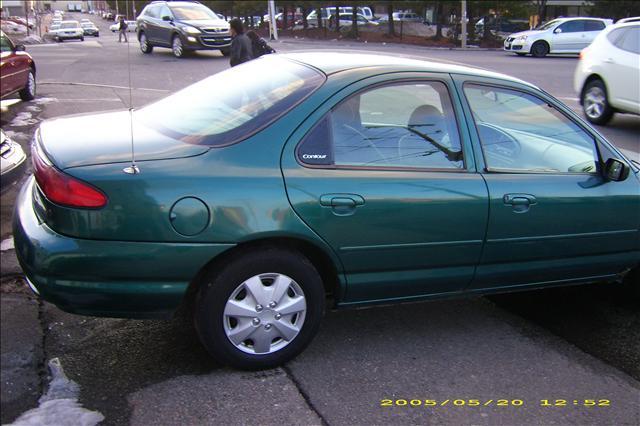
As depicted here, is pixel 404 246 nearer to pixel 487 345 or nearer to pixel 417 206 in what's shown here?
pixel 417 206

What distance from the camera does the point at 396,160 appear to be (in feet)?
11.6

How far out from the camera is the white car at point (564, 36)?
24781mm

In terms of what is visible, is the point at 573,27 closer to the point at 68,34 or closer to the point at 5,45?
the point at 5,45

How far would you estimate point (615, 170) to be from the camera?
3.89 metres

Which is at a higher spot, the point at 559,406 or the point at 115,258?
the point at 115,258

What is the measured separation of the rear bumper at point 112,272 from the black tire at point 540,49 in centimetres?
2472

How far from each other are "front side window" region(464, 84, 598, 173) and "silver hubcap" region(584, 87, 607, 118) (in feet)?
23.1

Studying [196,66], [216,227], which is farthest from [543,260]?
[196,66]

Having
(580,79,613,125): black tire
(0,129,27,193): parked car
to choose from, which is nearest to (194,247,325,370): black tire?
(0,129,27,193): parked car

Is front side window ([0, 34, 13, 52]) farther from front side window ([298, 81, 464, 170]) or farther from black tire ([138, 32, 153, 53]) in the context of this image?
black tire ([138, 32, 153, 53])

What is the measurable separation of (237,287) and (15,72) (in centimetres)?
922

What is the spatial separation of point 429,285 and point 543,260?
749 millimetres

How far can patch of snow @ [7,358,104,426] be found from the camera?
9.20 feet

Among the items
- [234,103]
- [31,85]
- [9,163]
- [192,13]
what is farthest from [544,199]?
[192,13]
